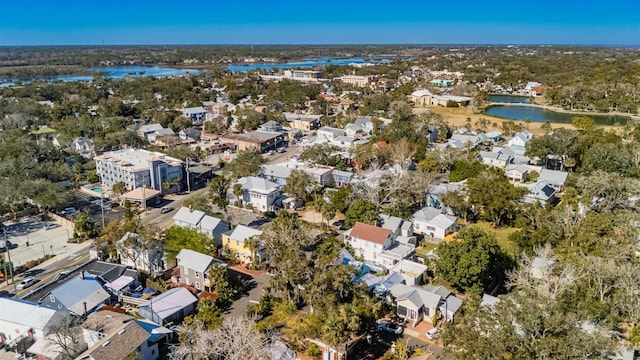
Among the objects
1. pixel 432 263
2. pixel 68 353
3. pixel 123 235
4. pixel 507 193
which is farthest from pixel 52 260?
pixel 507 193

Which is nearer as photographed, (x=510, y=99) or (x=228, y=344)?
(x=228, y=344)

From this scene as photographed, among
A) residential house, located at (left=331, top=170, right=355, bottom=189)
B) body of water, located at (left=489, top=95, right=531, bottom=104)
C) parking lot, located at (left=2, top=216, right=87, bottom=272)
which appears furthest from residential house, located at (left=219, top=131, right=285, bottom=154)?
body of water, located at (left=489, top=95, right=531, bottom=104)

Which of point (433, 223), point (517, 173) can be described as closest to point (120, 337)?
point (433, 223)

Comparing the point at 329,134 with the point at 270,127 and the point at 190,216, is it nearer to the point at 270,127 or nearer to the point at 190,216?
the point at 270,127

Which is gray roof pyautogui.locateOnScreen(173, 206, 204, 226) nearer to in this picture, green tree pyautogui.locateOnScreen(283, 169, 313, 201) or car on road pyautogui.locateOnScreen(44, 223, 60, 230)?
green tree pyautogui.locateOnScreen(283, 169, 313, 201)

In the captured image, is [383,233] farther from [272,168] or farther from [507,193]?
[272,168]
